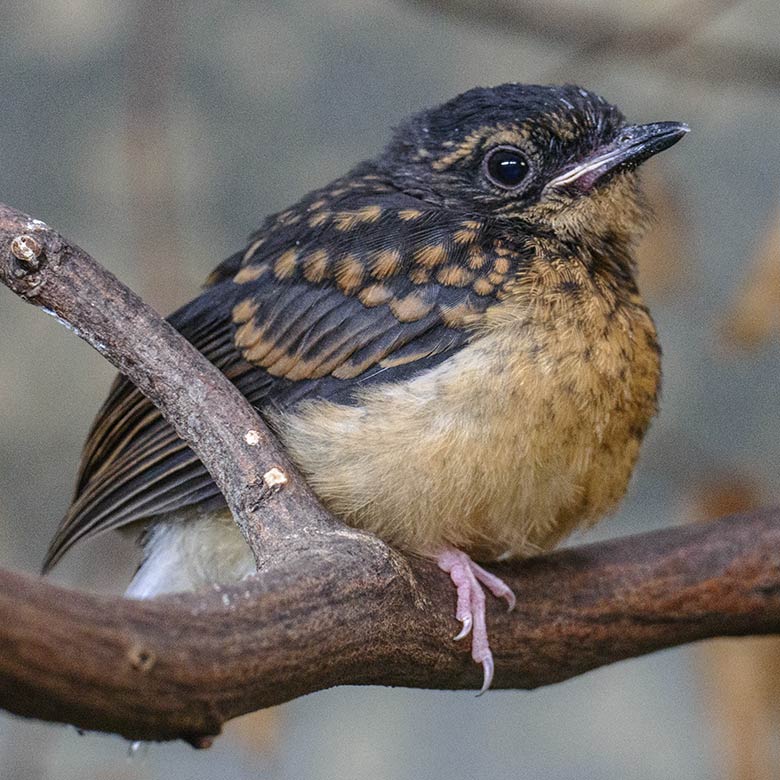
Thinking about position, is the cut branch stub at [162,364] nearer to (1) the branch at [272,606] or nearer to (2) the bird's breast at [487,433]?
(1) the branch at [272,606]

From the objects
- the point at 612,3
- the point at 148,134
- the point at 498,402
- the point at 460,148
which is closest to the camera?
the point at 498,402

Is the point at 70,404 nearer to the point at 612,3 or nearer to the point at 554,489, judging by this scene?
the point at 612,3

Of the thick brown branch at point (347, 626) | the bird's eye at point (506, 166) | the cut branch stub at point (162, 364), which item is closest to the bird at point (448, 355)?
the bird's eye at point (506, 166)

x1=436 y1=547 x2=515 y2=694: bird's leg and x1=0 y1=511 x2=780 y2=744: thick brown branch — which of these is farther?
x1=436 y1=547 x2=515 y2=694: bird's leg

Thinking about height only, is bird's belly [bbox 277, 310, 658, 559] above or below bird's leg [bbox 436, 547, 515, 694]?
above

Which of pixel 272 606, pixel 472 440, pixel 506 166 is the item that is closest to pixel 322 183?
pixel 506 166

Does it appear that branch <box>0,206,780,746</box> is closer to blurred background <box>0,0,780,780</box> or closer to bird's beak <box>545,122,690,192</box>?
bird's beak <box>545,122,690,192</box>

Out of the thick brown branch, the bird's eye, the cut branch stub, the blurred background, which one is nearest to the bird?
the bird's eye

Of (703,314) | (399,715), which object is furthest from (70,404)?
(703,314)
